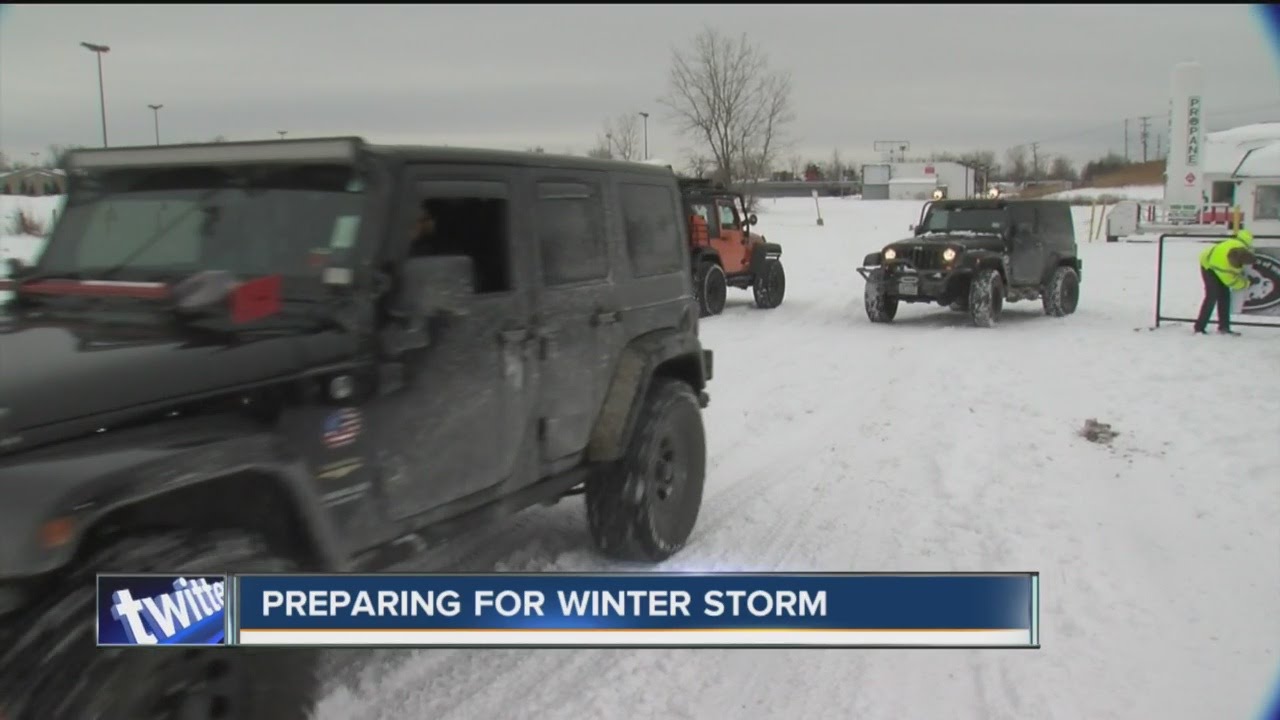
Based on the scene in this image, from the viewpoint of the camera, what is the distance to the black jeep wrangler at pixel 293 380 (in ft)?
7.91

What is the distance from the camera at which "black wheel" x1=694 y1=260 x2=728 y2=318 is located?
17156mm

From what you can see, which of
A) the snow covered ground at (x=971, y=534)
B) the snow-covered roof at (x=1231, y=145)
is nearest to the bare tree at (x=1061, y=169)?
the snow-covered roof at (x=1231, y=145)

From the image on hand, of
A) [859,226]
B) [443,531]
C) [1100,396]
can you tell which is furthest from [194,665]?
[859,226]

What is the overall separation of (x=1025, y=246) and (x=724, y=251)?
5281 millimetres

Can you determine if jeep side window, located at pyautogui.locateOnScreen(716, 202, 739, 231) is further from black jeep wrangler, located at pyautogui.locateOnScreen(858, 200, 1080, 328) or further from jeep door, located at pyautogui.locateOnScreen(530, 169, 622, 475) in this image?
jeep door, located at pyautogui.locateOnScreen(530, 169, 622, 475)

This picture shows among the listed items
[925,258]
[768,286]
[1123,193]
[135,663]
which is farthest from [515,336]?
[1123,193]

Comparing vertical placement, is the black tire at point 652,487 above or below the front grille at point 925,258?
below

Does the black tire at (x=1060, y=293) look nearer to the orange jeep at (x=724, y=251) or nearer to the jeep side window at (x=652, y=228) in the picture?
the orange jeep at (x=724, y=251)

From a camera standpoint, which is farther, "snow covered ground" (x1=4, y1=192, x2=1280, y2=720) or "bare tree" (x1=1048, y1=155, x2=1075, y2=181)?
"bare tree" (x1=1048, y1=155, x2=1075, y2=181)

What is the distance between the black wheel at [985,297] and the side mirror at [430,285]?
12999mm

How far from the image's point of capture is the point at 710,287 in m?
17.3

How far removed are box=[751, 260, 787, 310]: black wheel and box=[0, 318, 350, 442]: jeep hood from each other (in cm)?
1584

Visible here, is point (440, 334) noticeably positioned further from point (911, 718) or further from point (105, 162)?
point (911, 718)

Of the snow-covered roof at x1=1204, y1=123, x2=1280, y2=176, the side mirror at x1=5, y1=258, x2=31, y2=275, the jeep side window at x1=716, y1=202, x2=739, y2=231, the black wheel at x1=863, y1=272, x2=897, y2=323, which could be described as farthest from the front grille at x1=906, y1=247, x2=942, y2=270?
the snow-covered roof at x1=1204, y1=123, x2=1280, y2=176
